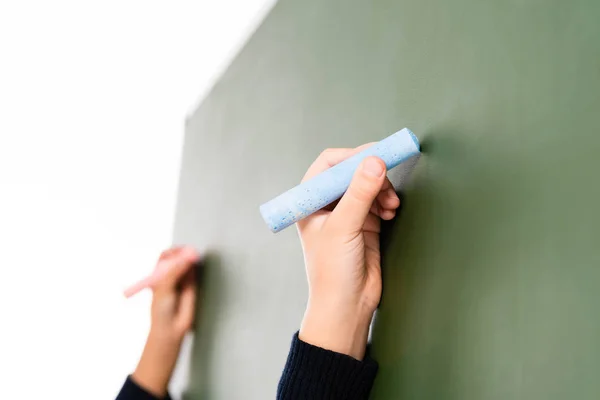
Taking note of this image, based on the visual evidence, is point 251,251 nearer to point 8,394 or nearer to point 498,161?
point 498,161

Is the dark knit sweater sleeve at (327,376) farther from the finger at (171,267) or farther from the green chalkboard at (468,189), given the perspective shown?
the finger at (171,267)

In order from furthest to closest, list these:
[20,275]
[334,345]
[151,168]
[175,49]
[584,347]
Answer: [151,168], [20,275], [175,49], [334,345], [584,347]

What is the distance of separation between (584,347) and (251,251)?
53 cm

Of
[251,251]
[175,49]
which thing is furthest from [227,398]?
[175,49]

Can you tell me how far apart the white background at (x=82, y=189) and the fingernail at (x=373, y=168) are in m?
0.86

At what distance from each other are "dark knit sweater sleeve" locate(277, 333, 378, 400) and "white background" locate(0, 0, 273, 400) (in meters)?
0.90

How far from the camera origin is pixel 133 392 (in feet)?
2.73

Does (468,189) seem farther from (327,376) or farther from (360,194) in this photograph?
(327,376)

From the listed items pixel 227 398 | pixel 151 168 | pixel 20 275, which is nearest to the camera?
pixel 227 398

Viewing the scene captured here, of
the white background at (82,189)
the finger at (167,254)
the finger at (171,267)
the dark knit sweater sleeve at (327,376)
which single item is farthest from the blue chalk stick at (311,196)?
the white background at (82,189)

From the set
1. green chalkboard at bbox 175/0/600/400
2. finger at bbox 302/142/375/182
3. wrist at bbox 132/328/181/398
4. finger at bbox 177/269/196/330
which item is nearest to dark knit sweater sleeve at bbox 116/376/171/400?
wrist at bbox 132/328/181/398

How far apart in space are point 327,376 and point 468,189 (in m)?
0.21

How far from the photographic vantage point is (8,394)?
125cm

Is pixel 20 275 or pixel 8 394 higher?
pixel 20 275
